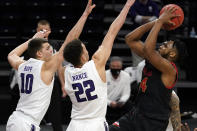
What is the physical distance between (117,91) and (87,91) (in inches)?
163

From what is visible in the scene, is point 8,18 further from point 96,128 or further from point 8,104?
point 96,128

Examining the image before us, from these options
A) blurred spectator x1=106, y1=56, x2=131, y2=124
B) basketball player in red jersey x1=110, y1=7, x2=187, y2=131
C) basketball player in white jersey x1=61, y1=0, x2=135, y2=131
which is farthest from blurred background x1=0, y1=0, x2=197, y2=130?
basketball player in white jersey x1=61, y1=0, x2=135, y2=131

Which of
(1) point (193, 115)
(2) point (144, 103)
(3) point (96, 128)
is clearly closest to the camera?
(3) point (96, 128)

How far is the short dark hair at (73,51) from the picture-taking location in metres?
4.34

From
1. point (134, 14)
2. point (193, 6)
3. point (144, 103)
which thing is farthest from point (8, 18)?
Result: point (144, 103)

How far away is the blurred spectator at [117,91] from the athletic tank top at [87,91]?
12.7 feet

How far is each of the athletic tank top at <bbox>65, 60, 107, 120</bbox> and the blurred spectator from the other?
3877 mm

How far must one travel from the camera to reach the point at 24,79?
4.81 meters

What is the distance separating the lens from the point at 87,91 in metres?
4.32

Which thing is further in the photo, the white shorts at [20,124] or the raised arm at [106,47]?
the white shorts at [20,124]

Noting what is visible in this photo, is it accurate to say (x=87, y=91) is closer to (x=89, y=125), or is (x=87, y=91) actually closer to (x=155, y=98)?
(x=89, y=125)

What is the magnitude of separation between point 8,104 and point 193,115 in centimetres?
336

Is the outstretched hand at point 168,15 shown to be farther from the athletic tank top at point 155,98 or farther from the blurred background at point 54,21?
the blurred background at point 54,21

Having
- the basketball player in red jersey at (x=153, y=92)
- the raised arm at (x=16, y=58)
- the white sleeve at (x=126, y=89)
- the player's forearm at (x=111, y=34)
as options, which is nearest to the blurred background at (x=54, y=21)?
the white sleeve at (x=126, y=89)
